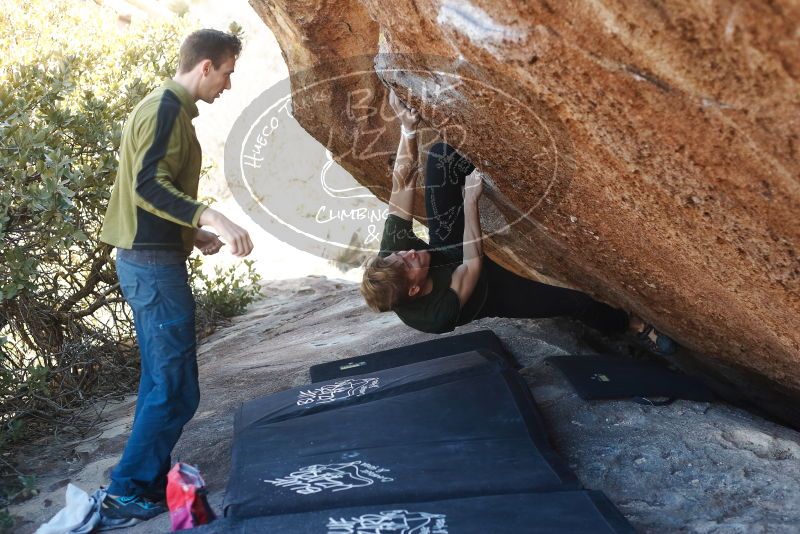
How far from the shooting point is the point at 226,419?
13.8ft

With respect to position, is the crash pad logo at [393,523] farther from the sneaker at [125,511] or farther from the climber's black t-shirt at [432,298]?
the climber's black t-shirt at [432,298]

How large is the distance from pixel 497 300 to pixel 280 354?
6.24 feet

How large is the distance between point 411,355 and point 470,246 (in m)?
0.93

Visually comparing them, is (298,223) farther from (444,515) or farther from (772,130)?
(772,130)

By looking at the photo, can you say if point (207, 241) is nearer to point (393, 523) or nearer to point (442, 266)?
point (442, 266)

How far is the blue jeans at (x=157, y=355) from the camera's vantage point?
3.16 metres

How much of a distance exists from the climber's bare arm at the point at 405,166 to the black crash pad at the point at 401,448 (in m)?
0.83

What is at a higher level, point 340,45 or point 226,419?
point 340,45

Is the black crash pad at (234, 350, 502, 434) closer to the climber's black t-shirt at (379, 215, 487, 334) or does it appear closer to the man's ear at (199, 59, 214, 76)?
the climber's black t-shirt at (379, 215, 487, 334)

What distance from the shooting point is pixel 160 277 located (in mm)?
3164

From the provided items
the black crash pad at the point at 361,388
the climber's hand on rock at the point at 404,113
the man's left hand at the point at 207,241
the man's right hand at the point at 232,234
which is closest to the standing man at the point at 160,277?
the man's left hand at the point at 207,241

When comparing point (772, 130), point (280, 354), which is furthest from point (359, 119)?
point (772, 130)

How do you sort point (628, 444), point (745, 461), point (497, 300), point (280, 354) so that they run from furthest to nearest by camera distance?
point (280, 354) → point (497, 300) → point (628, 444) → point (745, 461)

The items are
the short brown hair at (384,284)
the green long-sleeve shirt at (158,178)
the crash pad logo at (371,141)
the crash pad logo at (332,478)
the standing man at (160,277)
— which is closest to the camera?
the crash pad logo at (371,141)
